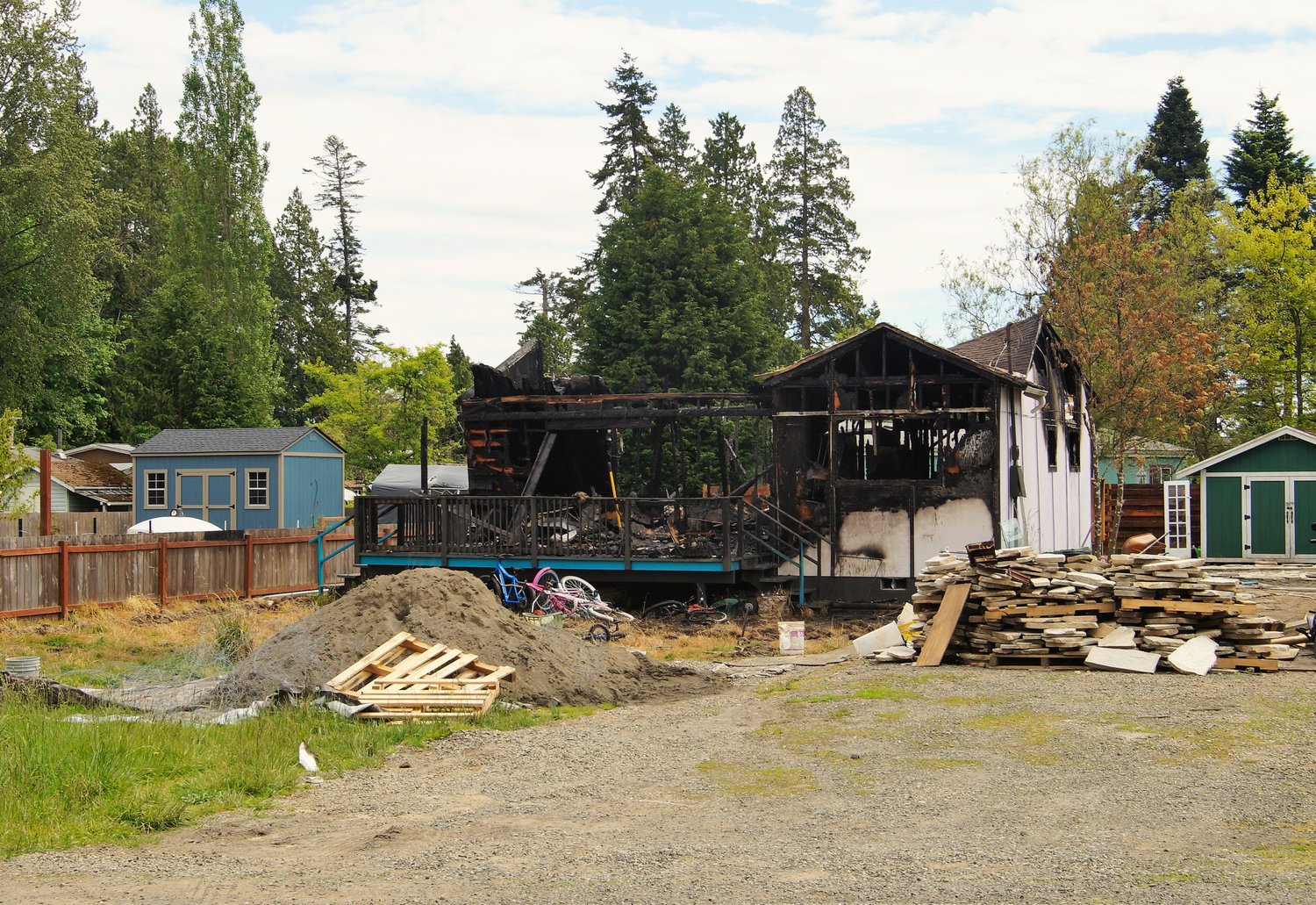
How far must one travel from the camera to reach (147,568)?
83.3 feet

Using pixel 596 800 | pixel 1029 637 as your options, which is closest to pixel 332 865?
pixel 596 800

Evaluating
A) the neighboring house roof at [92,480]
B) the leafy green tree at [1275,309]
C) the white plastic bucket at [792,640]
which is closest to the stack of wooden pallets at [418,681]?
the white plastic bucket at [792,640]

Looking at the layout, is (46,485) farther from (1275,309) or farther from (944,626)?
(1275,309)

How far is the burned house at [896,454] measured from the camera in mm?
21062

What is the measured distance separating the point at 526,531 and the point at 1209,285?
30365 mm

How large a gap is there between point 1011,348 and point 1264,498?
38.5ft

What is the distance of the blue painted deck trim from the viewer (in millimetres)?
20141

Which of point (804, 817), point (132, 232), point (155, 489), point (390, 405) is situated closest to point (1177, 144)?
point (390, 405)

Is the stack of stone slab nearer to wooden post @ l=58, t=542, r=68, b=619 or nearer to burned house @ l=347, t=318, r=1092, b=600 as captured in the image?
burned house @ l=347, t=318, r=1092, b=600

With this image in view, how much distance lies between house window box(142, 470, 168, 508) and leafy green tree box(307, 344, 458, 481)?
9.86 metres

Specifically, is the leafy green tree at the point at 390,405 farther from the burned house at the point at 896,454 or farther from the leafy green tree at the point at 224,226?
the burned house at the point at 896,454

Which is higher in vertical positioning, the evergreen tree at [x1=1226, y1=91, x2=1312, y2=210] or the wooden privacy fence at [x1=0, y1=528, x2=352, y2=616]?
the evergreen tree at [x1=1226, y1=91, x2=1312, y2=210]

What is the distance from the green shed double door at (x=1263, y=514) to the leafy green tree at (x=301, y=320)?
147 feet

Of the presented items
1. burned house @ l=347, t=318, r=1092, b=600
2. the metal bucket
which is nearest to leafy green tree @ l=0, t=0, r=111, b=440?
burned house @ l=347, t=318, r=1092, b=600
